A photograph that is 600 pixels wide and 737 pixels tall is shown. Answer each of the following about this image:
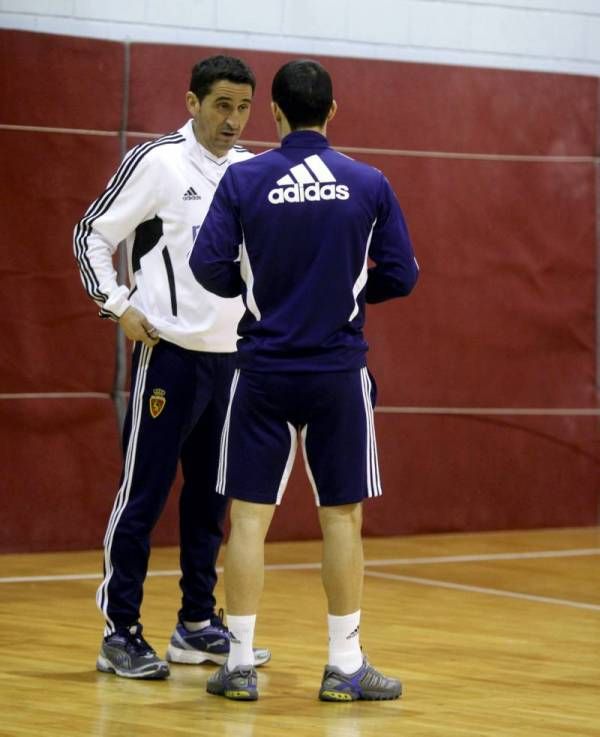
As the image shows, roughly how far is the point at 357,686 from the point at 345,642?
4.5 inches

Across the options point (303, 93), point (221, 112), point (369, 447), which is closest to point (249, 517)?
point (369, 447)

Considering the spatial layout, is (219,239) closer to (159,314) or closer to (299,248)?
(299,248)

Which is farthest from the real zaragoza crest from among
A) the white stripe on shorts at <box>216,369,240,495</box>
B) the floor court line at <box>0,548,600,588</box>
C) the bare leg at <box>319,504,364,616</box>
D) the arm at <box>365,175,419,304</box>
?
the floor court line at <box>0,548,600,588</box>

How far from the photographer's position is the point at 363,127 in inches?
298

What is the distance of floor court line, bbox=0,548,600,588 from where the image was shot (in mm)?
6238

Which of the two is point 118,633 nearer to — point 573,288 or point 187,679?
point 187,679

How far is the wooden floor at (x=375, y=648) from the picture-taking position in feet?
12.6

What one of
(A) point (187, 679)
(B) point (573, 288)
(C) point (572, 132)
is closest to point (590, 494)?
(B) point (573, 288)

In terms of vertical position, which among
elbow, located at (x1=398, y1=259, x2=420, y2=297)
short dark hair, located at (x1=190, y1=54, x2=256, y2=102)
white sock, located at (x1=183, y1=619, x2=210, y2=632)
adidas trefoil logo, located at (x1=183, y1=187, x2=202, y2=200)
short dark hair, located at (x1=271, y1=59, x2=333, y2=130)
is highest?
short dark hair, located at (x1=190, y1=54, x2=256, y2=102)

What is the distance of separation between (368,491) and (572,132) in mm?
4397

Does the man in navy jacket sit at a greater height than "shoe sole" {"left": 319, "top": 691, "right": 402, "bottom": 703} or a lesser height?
greater

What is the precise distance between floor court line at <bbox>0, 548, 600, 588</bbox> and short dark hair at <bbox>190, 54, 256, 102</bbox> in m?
2.35

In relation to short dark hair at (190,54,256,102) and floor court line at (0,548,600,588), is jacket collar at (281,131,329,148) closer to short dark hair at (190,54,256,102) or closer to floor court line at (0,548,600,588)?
short dark hair at (190,54,256,102)

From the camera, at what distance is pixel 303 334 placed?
13.1 ft
